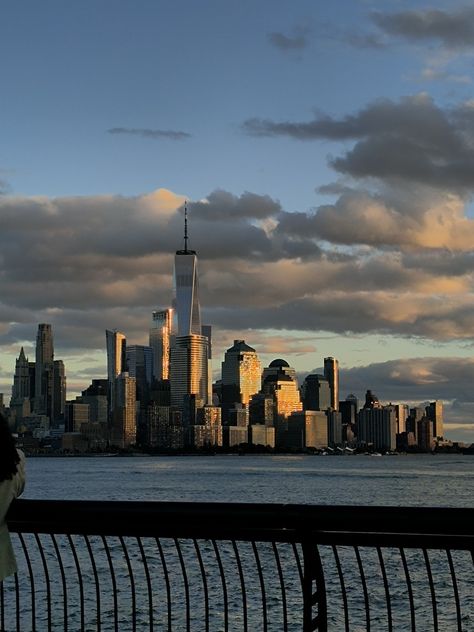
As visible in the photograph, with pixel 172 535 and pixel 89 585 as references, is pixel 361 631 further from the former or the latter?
pixel 172 535

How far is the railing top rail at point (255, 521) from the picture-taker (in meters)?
5.64

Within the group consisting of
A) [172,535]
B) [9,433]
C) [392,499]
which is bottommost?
[392,499]

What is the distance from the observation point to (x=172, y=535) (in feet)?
20.5

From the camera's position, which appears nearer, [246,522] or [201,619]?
[246,522]

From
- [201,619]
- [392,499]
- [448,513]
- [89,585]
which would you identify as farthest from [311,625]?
[392,499]

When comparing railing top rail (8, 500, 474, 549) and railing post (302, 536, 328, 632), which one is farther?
railing post (302, 536, 328, 632)

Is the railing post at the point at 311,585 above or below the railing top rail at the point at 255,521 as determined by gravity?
below

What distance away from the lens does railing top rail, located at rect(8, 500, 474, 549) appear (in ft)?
18.5

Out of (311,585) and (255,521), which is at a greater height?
(255,521)

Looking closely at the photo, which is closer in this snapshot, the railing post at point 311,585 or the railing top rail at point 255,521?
the railing top rail at point 255,521

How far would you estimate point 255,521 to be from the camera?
235 inches

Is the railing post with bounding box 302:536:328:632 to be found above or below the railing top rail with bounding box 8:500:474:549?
below

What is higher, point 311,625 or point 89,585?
point 311,625

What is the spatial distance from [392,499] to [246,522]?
245 feet
